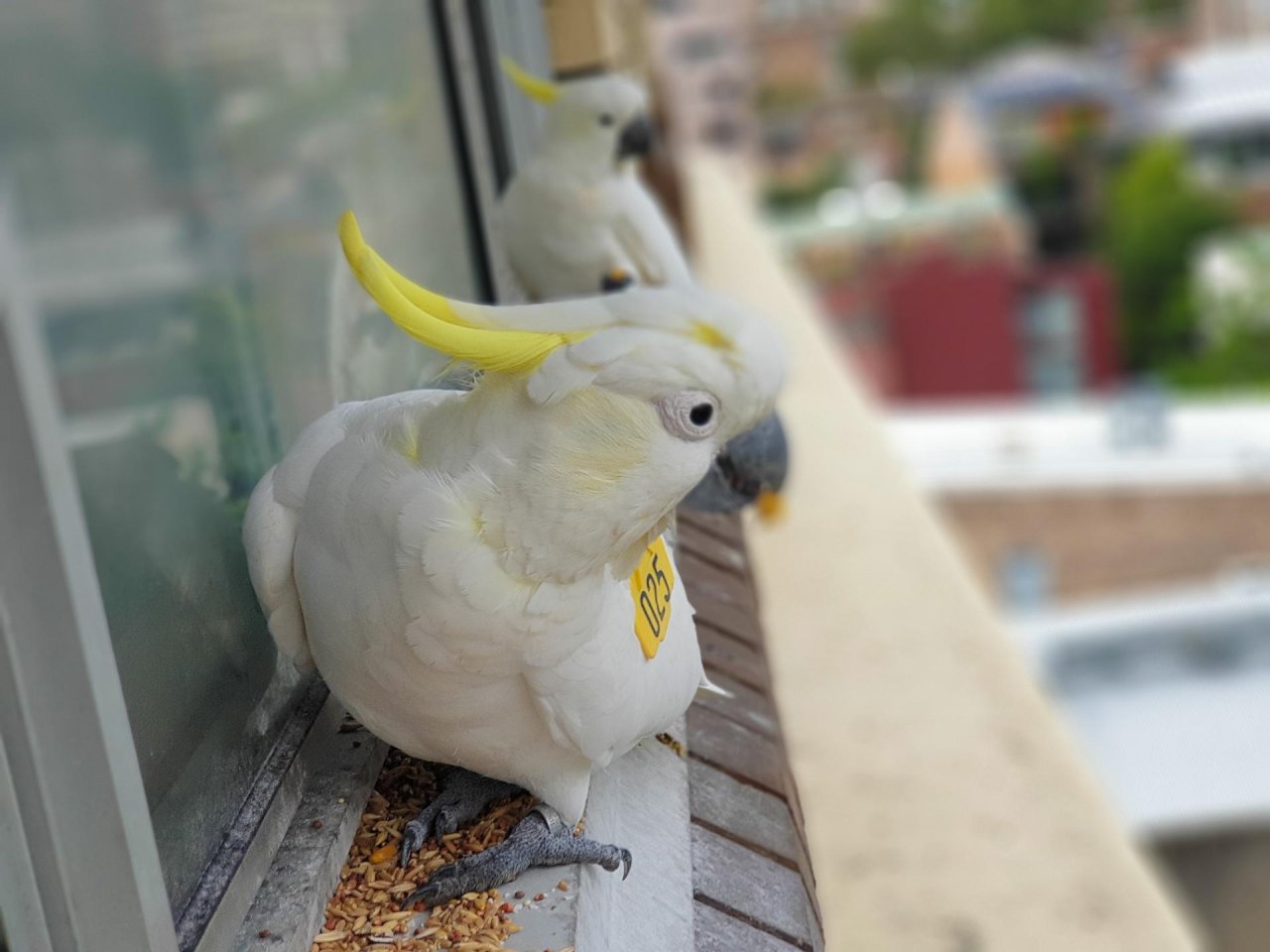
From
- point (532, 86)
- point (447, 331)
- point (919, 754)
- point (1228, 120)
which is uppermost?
point (532, 86)

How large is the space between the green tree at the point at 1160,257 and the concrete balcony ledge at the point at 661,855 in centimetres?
2336

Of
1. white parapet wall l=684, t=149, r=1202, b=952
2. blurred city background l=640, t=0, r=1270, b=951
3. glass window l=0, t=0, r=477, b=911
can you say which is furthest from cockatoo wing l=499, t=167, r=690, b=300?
blurred city background l=640, t=0, r=1270, b=951

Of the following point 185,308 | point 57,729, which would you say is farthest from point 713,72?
point 57,729

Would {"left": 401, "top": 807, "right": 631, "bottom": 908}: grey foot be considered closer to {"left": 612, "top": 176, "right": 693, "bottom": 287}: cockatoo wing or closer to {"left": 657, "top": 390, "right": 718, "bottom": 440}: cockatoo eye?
{"left": 657, "top": 390, "right": 718, "bottom": 440}: cockatoo eye

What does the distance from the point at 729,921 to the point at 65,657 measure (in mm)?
545

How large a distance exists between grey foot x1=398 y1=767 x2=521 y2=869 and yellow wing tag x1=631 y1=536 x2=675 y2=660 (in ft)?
0.57

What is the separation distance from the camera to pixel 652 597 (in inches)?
43.8

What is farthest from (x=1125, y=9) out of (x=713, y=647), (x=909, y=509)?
(x=713, y=647)

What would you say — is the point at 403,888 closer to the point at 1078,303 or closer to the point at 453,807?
the point at 453,807

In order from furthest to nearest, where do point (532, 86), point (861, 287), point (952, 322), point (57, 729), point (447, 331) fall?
point (952, 322), point (861, 287), point (532, 86), point (447, 331), point (57, 729)

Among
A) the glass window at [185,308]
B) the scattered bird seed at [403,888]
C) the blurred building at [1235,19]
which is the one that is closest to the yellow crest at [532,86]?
the glass window at [185,308]

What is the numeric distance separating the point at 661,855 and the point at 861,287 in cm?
1859

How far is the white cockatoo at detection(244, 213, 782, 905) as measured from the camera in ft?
3.01

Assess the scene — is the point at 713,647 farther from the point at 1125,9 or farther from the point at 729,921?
the point at 1125,9
